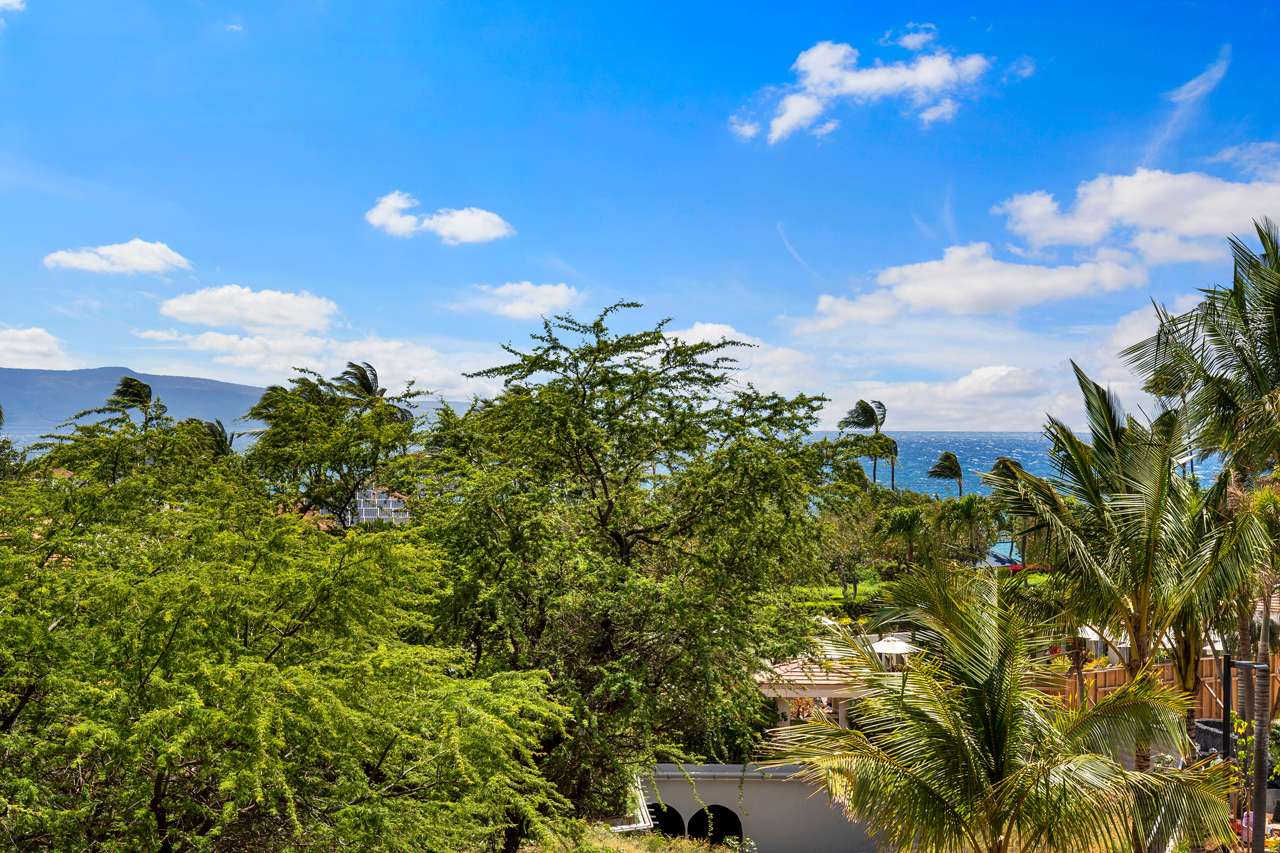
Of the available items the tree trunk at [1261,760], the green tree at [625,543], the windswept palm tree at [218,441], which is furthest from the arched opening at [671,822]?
the windswept palm tree at [218,441]

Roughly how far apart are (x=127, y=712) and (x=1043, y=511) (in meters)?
10.1

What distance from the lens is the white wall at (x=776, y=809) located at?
17359 millimetres

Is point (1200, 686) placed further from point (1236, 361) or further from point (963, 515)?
point (963, 515)

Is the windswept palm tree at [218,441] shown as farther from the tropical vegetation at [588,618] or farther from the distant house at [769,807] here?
the distant house at [769,807]

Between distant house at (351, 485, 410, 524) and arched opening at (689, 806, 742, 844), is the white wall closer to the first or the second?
arched opening at (689, 806, 742, 844)

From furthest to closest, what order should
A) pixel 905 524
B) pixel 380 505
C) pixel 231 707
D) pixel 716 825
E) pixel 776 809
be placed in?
1. pixel 905 524
2. pixel 716 825
3. pixel 776 809
4. pixel 380 505
5. pixel 231 707

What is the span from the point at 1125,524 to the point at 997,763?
170 inches

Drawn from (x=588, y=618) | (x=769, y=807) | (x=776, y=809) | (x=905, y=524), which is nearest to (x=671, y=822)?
(x=769, y=807)

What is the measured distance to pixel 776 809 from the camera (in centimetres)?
1756

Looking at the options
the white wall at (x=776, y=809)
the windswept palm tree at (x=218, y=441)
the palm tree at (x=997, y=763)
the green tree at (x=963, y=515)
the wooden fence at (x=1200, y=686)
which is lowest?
the white wall at (x=776, y=809)

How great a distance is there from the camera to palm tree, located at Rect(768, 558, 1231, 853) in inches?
258

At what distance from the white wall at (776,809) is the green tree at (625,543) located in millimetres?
4978

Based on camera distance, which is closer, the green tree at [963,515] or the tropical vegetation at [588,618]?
the tropical vegetation at [588,618]

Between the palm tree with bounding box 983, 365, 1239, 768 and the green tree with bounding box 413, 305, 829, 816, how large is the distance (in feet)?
12.0
